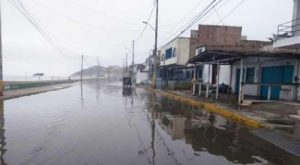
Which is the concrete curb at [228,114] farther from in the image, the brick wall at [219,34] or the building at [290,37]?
the brick wall at [219,34]

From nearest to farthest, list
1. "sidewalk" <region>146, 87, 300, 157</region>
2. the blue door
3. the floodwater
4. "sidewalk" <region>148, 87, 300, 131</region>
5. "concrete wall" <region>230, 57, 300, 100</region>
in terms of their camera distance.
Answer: the floodwater < "sidewalk" <region>146, 87, 300, 157</region> < "sidewalk" <region>148, 87, 300, 131</region> < "concrete wall" <region>230, 57, 300, 100</region> < the blue door

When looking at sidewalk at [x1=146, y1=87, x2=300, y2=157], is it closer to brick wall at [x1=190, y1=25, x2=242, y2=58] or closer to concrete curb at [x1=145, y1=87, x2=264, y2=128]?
concrete curb at [x1=145, y1=87, x2=264, y2=128]

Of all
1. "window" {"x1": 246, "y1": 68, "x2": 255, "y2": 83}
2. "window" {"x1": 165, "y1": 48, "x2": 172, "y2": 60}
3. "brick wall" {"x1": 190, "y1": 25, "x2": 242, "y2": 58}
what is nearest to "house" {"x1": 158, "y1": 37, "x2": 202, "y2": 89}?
"window" {"x1": 165, "y1": 48, "x2": 172, "y2": 60}

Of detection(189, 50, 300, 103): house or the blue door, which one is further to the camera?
the blue door

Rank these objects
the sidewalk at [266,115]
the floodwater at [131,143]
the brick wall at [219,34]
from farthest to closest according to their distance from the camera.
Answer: the brick wall at [219,34]
the sidewalk at [266,115]
the floodwater at [131,143]

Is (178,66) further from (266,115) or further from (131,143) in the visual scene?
(131,143)

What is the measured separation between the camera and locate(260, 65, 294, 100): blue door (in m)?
17.8

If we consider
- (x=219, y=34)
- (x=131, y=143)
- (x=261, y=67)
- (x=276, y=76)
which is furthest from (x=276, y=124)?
(x=219, y=34)

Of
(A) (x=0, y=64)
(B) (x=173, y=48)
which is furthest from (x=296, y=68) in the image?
(B) (x=173, y=48)

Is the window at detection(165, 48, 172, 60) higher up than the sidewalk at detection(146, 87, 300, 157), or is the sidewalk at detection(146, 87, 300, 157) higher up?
the window at detection(165, 48, 172, 60)

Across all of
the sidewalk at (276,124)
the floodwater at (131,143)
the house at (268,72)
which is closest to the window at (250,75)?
the house at (268,72)

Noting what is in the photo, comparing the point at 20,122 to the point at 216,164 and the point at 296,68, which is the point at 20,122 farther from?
the point at 296,68

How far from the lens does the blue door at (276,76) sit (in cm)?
1781

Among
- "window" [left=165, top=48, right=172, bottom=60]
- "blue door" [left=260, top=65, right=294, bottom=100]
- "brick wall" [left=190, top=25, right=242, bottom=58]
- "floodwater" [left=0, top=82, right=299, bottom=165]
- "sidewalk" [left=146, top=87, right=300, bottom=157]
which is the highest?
"brick wall" [left=190, top=25, right=242, bottom=58]
